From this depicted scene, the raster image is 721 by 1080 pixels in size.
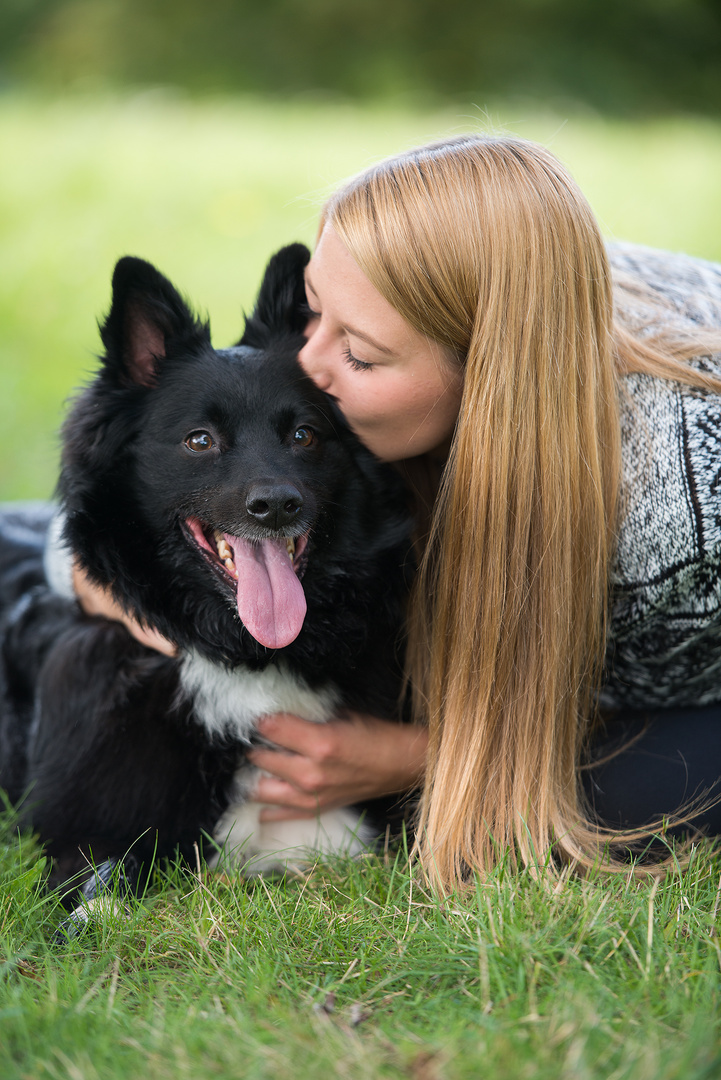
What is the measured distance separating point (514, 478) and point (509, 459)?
5 cm

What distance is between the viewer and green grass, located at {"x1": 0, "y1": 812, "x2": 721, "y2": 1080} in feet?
5.02

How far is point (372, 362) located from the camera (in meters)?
2.33

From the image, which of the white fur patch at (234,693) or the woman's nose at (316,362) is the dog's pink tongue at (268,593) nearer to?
the white fur patch at (234,693)

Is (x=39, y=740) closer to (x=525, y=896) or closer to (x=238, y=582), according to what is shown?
(x=238, y=582)

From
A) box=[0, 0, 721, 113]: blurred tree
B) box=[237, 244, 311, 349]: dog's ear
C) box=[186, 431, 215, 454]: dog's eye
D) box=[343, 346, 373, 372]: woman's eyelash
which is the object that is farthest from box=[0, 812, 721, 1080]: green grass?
box=[0, 0, 721, 113]: blurred tree

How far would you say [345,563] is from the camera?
96.1 inches

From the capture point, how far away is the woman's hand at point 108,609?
248 cm

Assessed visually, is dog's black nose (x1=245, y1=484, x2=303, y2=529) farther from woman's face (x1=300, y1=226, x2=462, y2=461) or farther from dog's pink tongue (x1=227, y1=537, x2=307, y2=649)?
woman's face (x1=300, y1=226, x2=462, y2=461)

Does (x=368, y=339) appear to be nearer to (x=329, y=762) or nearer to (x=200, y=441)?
(x=200, y=441)

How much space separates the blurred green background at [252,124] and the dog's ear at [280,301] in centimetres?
20

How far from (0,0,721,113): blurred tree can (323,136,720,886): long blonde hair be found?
12656 millimetres

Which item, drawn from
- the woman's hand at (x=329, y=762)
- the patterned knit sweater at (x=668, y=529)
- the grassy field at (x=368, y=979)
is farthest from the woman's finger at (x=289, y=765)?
the patterned knit sweater at (x=668, y=529)

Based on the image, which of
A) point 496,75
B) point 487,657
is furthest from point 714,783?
→ point 496,75

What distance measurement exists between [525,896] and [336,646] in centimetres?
78
